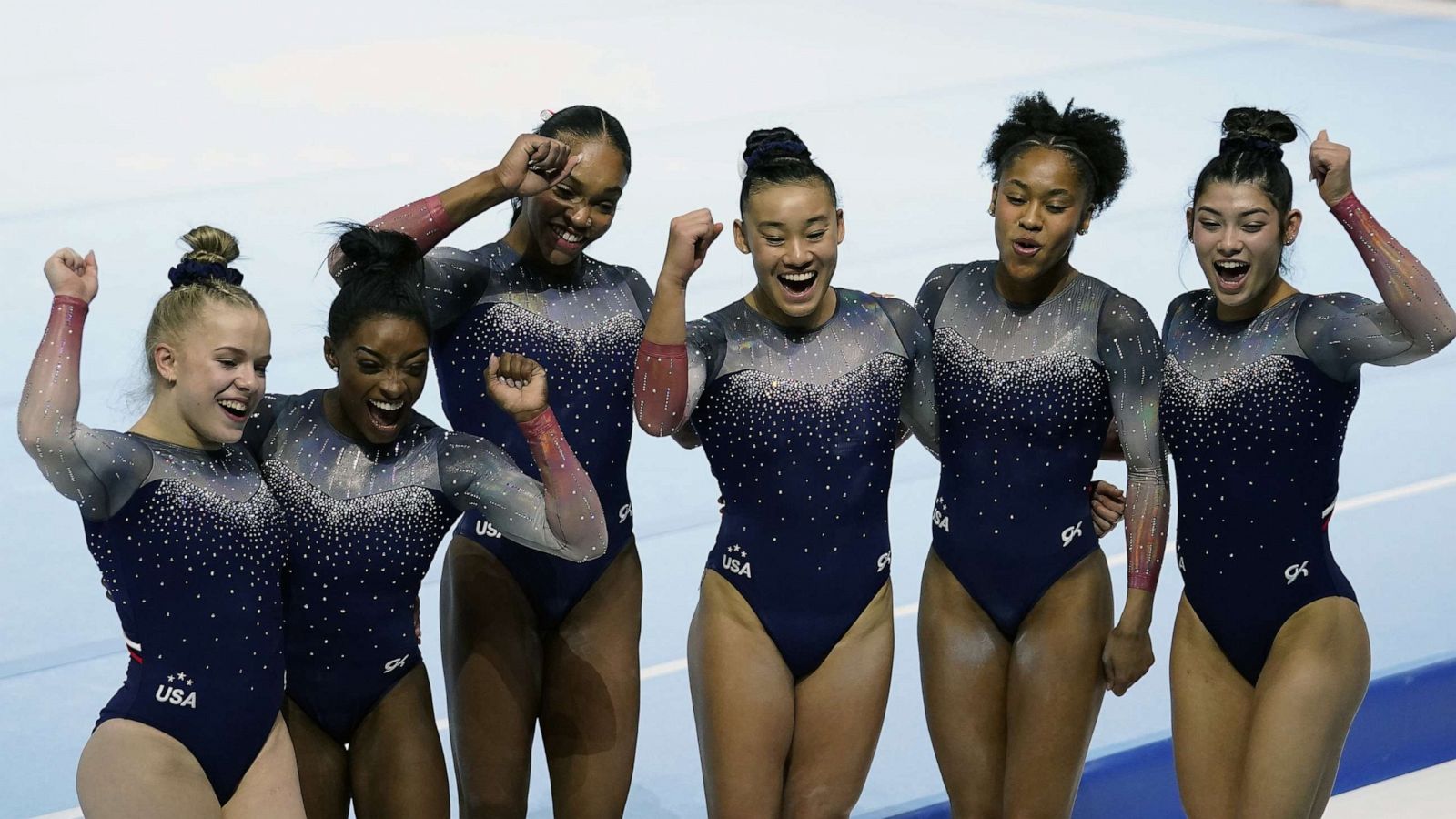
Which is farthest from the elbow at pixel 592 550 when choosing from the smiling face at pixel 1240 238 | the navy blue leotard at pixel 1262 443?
the smiling face at pixel 1240 238

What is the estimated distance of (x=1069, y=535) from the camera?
12.6 ft

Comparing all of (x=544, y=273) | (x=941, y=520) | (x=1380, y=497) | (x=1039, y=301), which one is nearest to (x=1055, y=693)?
(x=941, y=520)

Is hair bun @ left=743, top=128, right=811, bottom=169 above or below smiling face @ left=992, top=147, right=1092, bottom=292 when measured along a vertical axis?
above

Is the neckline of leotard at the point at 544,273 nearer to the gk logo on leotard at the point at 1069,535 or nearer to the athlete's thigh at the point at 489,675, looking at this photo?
the athlete's thigh at the point at 489,675

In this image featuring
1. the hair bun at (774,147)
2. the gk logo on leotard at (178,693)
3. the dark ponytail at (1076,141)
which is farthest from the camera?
Result: the dark ponytail at (1076,141)

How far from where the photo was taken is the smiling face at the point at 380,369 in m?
3.41

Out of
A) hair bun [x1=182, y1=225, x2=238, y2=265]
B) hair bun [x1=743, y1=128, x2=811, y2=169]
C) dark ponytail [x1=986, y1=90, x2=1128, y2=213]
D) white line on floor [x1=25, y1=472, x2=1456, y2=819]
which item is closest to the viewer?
hair bun [x1=182, y1=225, x2=238, y2=265]

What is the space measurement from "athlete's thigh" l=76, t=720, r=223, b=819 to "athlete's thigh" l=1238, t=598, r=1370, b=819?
198 centimetres

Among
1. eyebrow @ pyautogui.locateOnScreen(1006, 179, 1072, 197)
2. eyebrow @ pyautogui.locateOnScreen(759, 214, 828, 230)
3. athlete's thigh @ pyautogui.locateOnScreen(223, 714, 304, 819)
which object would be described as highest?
eyebrow @ pyautogui.locateOnScreen(1006, 179, 1072, 197)

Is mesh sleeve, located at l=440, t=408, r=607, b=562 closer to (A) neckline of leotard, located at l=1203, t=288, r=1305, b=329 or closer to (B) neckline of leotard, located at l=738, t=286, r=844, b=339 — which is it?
(B) neckline of leotard, located at l=738, t=286, r=844, b=339

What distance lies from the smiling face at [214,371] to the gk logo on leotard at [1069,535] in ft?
5.44

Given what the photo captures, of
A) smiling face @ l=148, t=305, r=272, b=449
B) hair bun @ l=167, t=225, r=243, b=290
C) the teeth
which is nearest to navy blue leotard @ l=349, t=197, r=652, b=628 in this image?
the teeth

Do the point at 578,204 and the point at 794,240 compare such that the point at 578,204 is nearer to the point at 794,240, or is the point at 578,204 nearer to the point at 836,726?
the point at 794,240

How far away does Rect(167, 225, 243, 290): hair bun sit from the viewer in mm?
3332
